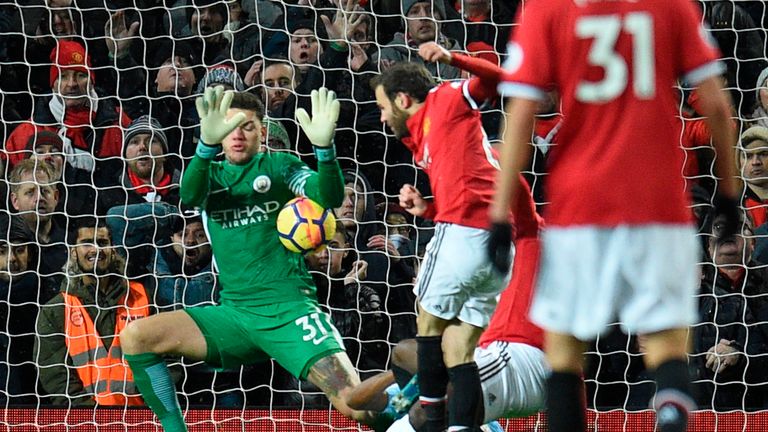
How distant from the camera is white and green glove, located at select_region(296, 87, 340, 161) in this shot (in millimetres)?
4879

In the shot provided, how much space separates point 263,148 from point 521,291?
2.46 m

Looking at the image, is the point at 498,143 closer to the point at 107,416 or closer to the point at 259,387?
the point at 259,387

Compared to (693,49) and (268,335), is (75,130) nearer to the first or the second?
(268,335)

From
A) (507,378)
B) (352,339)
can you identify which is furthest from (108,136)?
(507,378)

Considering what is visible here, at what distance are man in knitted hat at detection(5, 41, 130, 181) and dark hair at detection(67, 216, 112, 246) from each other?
27cm

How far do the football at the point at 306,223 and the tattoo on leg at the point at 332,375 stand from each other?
0.45 m

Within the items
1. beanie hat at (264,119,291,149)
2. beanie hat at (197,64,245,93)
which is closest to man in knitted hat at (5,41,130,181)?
beanie hat at (197,64,245,93)

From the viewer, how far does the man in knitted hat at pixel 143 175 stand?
21.4 feet

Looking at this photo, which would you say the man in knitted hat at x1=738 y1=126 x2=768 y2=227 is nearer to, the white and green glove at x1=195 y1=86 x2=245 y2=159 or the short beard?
the short beard

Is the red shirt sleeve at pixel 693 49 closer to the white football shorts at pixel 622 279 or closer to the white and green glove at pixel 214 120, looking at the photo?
the white football shorts at pixel 622 279

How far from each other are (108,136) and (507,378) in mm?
3182

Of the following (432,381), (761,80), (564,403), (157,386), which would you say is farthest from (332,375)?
(761,80)

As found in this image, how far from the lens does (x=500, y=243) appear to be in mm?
2934

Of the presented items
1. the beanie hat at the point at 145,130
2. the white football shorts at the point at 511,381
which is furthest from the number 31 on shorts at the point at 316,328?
the beanie hat at the point at 145,130
